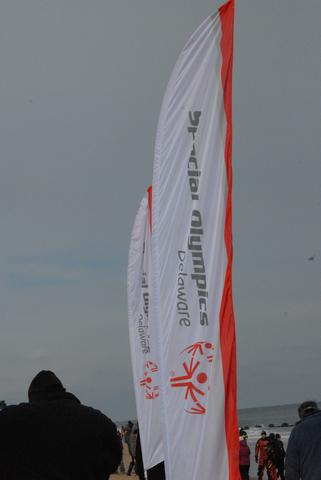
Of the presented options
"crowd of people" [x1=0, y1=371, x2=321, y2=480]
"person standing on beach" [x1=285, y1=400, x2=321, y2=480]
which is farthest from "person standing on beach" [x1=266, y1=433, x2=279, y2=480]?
"crowd of people" [x1=0, y1=371, x2=321, y2=480]

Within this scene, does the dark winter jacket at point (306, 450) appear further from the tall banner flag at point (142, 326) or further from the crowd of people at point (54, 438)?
the tall banner flag at point (142, 326)

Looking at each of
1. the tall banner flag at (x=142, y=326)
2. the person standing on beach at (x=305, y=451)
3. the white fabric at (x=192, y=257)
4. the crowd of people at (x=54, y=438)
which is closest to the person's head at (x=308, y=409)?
the person standing on beach at (x=305, y=451)

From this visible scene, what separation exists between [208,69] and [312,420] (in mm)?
2999

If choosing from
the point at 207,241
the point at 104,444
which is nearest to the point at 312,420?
the point at 207,241

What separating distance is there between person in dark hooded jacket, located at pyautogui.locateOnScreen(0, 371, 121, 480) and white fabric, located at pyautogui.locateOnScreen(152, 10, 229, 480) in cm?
254

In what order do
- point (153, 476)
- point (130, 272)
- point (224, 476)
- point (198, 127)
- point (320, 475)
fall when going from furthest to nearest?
point (130, 272) → point (153, 476) → point (198, 127) → point (224, 476) → point (320, 475)

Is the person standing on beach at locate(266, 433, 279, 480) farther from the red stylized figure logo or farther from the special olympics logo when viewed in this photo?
the special olympics logo

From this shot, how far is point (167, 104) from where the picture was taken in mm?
7121

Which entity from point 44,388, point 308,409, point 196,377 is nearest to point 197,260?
point 196,377

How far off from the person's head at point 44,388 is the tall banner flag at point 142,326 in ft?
24.3

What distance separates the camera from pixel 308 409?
20.5 feet

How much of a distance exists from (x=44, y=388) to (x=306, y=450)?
262cm

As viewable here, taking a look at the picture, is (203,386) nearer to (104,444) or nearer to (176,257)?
(176,257)

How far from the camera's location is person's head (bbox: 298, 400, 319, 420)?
6.23 meters
